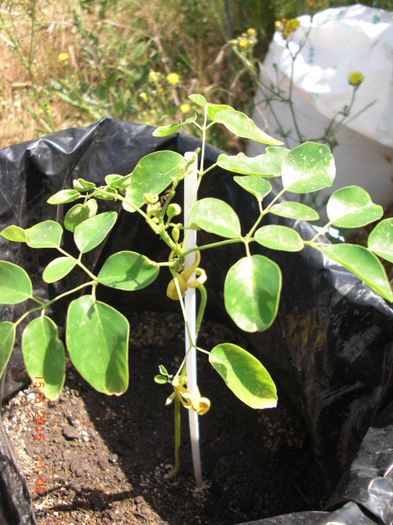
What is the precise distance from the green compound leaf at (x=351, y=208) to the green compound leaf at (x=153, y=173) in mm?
168

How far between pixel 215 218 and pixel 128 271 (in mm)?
109

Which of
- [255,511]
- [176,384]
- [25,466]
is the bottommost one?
[255,511]

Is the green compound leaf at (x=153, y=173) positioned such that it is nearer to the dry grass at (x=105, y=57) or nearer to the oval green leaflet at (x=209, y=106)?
the oval green leaflet at (x=209, y=106)

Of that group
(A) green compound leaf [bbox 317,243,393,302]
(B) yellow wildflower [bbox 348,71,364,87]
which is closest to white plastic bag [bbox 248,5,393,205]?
(B) yellow wildflower [bbox 348,71,364,87]

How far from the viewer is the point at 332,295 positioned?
90 cm

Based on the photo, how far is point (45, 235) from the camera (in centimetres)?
64

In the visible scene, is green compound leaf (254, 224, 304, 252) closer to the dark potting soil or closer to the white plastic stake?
the white plastic stake

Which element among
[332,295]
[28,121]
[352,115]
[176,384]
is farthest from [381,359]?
[28,121]

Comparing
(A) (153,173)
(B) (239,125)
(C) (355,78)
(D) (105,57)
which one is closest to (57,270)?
(A) (153,173)

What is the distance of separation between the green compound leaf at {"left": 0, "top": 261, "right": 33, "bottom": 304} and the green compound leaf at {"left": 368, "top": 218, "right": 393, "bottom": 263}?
35cm

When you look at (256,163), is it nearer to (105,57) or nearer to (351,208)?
(351,208)

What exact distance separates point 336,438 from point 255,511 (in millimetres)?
192

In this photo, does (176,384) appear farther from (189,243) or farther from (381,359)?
(381,359)

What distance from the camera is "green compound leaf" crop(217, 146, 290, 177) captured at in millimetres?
605
